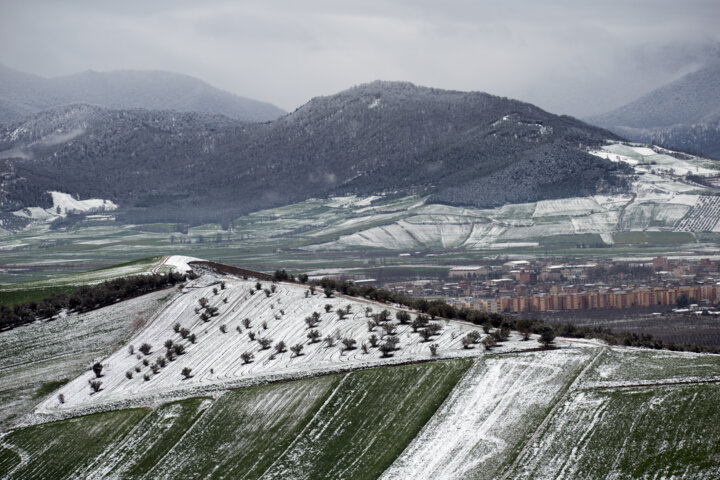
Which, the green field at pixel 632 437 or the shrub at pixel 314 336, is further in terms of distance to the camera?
the shrub at pixel 314 336

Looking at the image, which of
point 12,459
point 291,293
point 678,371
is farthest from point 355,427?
point 291,293

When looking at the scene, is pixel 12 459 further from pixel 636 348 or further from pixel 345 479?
pixel 636 348

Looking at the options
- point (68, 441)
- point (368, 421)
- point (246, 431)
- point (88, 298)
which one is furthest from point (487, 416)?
point (88, 298)

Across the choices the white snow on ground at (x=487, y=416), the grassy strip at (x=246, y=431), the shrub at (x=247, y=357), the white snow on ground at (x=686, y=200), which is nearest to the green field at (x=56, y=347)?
the shrub at (x=247, y=357)

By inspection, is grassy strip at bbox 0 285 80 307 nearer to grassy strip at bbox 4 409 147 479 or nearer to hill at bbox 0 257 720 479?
hill at bbox 0 257 720 479

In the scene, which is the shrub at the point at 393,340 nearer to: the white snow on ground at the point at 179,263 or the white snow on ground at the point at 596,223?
the white snow on ground at the point at 179,263
